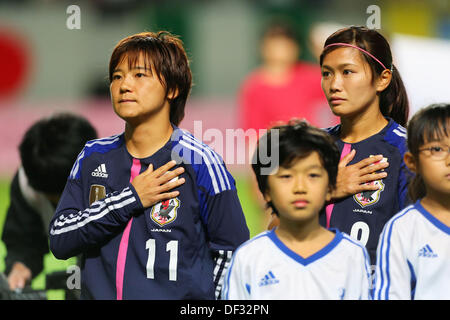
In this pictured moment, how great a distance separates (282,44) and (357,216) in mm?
4935

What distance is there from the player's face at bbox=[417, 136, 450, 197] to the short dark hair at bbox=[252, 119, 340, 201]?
378 mm

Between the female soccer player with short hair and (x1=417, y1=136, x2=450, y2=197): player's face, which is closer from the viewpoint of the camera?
(x1=417, y1=136, x2=450, y2=197): player's face

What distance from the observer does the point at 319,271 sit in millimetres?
3035

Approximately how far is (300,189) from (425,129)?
24.1 inches

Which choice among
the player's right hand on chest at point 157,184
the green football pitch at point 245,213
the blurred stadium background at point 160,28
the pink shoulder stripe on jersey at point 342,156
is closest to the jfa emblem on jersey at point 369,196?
the pink shoulder stripe on jersey at point 342,156

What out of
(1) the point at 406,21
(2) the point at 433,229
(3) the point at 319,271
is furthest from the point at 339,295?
(1) the point at 406,21

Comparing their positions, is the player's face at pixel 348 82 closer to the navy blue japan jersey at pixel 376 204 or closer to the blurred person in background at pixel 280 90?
the navy blue japan jersey at pixel 376 204

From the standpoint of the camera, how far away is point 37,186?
4547 millimetres

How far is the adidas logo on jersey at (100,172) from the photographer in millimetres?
3529

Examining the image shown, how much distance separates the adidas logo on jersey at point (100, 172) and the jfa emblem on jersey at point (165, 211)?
1.02ft

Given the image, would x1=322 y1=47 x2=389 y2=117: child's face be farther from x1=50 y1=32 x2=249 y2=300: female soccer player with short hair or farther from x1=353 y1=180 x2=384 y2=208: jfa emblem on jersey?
x1=50 y1=32 x2=249 y2=300: female soccer player with short hair

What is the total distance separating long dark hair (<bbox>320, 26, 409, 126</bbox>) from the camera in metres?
3.59

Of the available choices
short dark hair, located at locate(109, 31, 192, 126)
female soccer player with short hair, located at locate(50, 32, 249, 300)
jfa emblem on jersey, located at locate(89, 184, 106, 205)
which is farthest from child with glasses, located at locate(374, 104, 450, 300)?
jfa emblem on jersey, located at locate(89, 184, 106, 205)
